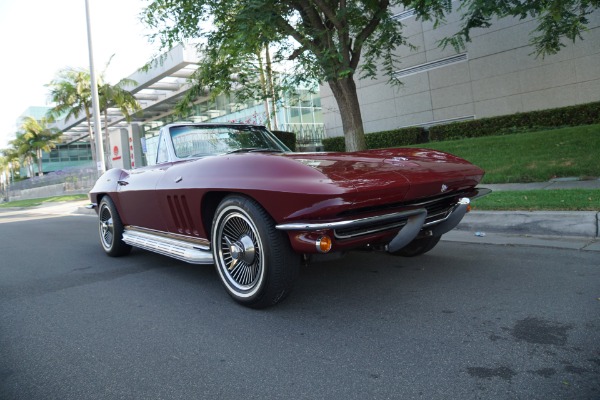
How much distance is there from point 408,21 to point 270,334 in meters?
16.7

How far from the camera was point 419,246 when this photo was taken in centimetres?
421

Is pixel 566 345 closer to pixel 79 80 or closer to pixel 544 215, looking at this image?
pixel 544 215

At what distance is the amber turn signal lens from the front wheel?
31 cm

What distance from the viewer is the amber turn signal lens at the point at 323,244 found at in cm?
267

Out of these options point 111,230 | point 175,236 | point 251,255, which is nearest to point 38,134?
point 111,230

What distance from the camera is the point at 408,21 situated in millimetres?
16922

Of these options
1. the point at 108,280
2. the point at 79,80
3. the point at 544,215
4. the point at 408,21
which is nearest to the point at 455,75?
the point at 408,21

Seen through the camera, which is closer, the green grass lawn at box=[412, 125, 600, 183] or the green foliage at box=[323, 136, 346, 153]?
the green grass lawn at box=[412, 125, 600, 183]

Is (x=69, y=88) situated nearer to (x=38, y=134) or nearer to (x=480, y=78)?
(x=38, y=134)

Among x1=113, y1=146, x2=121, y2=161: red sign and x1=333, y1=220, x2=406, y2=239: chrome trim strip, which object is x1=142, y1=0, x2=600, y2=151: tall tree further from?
x1=113, y1=146, x2=121, y2=161: red sign

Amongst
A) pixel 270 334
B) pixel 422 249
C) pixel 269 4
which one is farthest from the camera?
pixel 269 4

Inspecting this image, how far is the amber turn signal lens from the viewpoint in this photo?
2670mm

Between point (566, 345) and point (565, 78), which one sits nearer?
point (566, 345)

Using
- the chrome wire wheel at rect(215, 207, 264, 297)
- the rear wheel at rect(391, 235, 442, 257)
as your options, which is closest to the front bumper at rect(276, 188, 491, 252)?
the chrome wire wheel at rect(215, 207, 264, 297)
